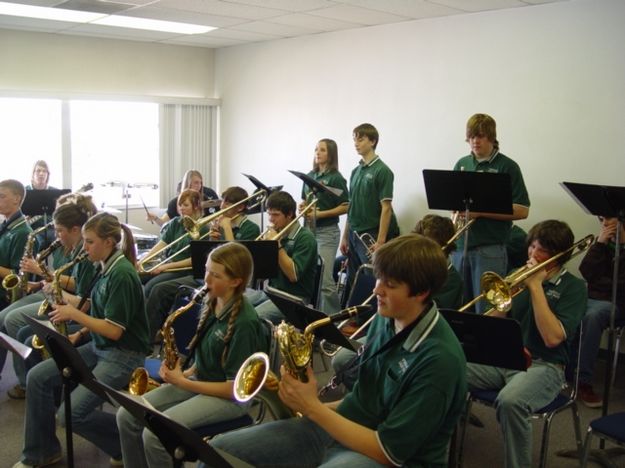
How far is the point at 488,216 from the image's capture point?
4.55m

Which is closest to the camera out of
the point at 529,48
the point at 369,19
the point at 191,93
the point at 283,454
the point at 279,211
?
the point at 283,454

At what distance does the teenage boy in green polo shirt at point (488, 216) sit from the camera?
4.58 meters

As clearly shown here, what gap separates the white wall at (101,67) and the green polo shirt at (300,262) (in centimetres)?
473

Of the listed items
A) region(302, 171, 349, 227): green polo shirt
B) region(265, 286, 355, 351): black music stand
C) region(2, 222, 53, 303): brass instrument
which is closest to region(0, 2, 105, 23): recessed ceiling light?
region(2, 222, 53, 303): brass instrument

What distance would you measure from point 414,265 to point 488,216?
265cm

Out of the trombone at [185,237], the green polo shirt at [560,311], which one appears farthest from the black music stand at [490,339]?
the trombone at [185,237]

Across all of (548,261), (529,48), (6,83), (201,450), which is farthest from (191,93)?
(201,450)

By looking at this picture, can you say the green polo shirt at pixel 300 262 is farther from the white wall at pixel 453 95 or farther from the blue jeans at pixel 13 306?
the white wall at pixel 453 95

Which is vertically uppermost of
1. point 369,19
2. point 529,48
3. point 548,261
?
point 369,19

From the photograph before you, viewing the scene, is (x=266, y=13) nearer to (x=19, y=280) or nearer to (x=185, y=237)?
(x=185, y=237)

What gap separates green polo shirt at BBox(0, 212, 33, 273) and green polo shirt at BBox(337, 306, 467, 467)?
10.9 feet

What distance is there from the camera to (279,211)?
4.39m

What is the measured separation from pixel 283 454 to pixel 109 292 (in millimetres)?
1349

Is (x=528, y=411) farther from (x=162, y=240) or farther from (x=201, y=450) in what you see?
(x=162, y=240)
